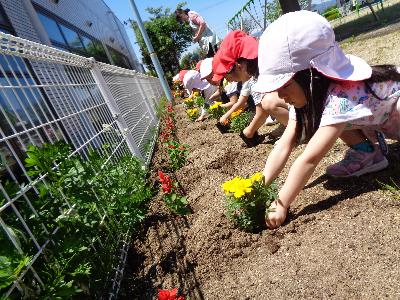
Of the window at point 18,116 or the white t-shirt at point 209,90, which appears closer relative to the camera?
the window at point 18,116

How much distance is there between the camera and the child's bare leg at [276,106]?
3.30 meters

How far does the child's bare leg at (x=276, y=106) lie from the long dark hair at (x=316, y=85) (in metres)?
1.16

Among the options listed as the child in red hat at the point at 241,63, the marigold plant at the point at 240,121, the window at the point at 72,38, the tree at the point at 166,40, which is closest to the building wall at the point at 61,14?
the window at the point at 72,38

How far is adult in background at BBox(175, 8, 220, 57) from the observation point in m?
9.13

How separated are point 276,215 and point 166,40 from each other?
3837 centimetres

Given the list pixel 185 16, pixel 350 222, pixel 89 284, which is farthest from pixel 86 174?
pixel 185 16

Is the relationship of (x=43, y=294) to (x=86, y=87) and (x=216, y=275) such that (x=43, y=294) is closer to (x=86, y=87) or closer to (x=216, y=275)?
(x=216, y=275)

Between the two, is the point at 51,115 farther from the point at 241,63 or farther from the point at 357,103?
the point at 357,103

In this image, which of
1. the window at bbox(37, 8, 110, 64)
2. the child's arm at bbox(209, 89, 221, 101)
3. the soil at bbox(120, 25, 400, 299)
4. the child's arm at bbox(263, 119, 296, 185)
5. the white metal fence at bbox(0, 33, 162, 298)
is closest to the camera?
the soil at bbox(120, 25, 400, 299)

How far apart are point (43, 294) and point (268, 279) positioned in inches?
39.4

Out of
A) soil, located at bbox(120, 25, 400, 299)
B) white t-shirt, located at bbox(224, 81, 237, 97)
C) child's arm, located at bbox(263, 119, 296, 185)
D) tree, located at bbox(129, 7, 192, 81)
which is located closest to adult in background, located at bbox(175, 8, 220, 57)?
white t-shirt, located at bbox(224, 81, 237, 97)

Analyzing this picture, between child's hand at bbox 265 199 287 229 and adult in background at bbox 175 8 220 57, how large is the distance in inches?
295

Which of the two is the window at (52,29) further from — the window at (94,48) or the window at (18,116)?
the window at (18,116)

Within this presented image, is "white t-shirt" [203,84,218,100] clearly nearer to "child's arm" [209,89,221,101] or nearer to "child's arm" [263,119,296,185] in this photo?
"child's arm" [209,89,221,101]
